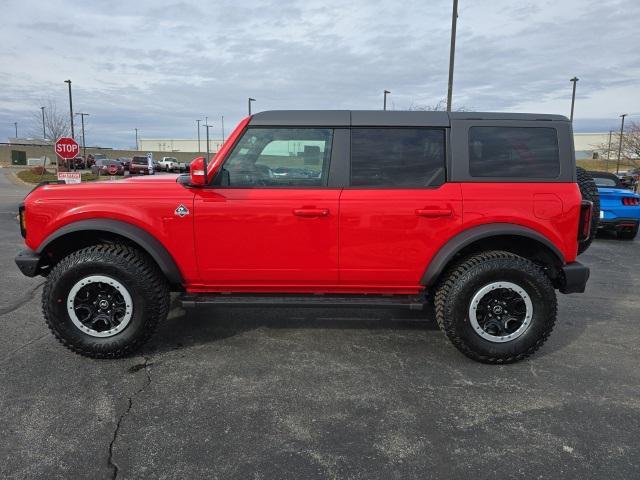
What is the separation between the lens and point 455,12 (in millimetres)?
13820

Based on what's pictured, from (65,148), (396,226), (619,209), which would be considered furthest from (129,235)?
(65,148)

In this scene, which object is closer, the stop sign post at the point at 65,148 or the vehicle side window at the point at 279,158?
the vehicle side window at the point at 279,158

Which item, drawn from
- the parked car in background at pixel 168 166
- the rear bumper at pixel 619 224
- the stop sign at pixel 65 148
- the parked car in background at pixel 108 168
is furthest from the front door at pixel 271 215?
the parked car in background at pixel 168 166

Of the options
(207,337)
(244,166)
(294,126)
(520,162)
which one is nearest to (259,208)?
(244,166)

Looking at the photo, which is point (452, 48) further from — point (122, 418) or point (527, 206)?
point (122, 418)

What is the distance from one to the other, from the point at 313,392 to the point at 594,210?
9.24 ft

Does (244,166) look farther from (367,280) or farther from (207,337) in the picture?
(207,337)

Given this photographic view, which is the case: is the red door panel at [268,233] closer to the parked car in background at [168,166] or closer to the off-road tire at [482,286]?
the off-road tire at [482,286]

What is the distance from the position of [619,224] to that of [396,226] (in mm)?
8057

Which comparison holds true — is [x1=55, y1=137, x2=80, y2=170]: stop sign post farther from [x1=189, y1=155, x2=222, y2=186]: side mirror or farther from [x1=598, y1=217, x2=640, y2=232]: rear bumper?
[x1=598, y1=217, x2=640, y2=232]: rear bumper

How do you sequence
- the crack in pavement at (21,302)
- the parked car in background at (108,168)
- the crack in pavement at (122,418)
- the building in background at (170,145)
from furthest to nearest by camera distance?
the building in background at (170,145) < the parked car in background at (108,168) < the crack in pavement at (21,302) < the crack in pavement at (122,418)

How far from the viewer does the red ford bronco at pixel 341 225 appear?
142 inches

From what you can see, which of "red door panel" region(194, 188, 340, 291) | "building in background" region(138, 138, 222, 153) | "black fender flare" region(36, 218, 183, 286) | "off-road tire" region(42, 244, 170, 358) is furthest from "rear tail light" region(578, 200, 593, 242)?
"building in background" region(138, 138, 222, 153)

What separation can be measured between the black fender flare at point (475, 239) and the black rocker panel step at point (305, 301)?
0.29m
